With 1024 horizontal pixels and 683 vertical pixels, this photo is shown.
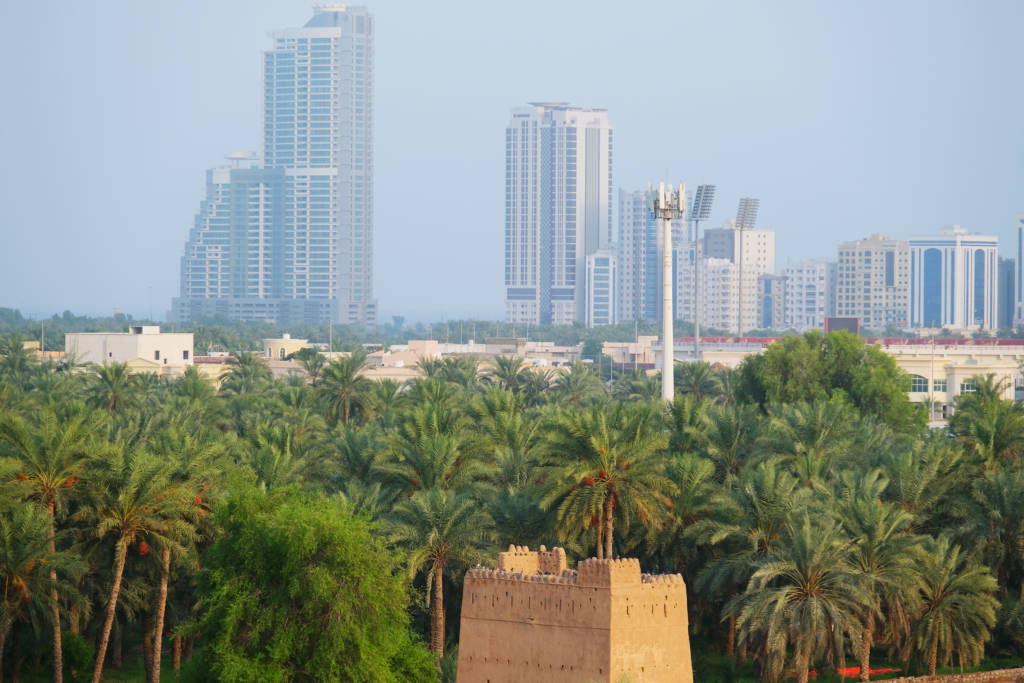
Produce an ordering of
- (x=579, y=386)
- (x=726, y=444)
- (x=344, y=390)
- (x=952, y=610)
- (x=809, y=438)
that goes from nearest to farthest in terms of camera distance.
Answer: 1. (x=952, y=610)
2. (x=726, y=444)
3. (x=809, y=438)
4. (x=344, y=390)
5. (x=579, y=386)

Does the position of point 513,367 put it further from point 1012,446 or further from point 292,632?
point 292,632

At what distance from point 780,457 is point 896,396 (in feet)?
84.5

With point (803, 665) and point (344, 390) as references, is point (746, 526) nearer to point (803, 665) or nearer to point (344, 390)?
point (803, 665)

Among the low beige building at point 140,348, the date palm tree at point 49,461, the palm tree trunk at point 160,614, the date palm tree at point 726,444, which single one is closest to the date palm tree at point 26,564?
the date palm tree at point 49,461

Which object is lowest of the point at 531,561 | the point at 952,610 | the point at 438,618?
the point at 438,618

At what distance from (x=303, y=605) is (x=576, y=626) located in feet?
13.6

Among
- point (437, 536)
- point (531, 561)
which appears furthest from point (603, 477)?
point (531, 561)

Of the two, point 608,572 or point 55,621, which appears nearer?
point 608,572

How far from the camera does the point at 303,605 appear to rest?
27250 mm

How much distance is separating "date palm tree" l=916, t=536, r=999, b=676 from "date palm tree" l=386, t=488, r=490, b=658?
780cm

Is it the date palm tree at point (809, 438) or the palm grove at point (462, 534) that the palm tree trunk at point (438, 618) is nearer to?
the palm grove at point (462, 534)

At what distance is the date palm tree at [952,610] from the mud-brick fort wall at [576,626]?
5690 mm

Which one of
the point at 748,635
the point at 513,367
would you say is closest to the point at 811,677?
the point at 748,635

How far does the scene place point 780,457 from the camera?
1432 inches
